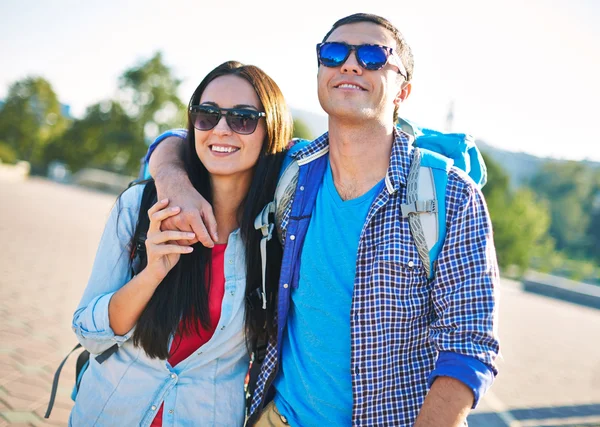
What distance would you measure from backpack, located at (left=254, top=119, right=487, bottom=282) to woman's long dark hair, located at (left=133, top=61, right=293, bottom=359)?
0.08 meters

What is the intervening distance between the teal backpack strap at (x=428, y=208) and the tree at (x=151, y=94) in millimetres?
47147

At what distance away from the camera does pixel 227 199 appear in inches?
105

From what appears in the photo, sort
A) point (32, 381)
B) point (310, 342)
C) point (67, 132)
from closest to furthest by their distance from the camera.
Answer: point (310, 342)
point (32, 381)
point (67, 132)

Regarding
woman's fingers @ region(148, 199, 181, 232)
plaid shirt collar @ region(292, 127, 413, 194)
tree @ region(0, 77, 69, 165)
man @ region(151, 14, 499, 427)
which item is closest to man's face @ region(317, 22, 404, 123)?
man @ region(151, 14, 499, 427)

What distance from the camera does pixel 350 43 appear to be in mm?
2504

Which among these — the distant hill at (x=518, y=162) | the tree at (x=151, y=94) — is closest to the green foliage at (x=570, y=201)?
the distant hill at (x=518, y=162)

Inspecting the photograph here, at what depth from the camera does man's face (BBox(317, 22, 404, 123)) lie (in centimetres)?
243

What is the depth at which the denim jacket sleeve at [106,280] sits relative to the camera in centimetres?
223

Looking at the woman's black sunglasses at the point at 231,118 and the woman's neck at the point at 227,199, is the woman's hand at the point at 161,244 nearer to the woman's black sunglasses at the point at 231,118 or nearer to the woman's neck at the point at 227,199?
the woman's neck at the point at 227,199

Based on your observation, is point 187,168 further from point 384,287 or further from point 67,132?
point 67,132

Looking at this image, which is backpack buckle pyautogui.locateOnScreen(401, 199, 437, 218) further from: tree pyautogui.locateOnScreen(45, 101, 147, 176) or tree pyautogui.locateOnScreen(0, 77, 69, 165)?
tree pyautogui.locateOnScreen(0, 77, 69, 165)

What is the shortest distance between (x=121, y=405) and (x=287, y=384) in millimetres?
748

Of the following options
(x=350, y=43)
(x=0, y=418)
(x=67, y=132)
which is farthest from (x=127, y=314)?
(x=67, y=132)

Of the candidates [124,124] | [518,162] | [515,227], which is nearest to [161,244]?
[515,227]
